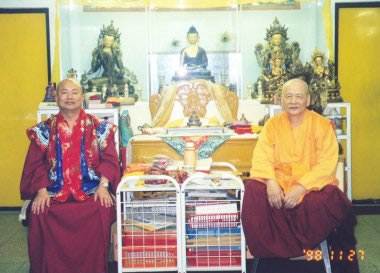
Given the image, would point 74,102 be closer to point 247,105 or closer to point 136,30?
point 247,105

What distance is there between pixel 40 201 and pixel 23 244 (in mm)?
1125

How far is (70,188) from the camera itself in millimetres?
3145

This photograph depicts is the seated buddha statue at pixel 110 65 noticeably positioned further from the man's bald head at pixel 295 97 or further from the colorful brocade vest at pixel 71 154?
the man's bald head at pixel 295 97

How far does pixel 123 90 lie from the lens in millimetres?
5883

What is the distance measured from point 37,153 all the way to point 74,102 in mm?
365

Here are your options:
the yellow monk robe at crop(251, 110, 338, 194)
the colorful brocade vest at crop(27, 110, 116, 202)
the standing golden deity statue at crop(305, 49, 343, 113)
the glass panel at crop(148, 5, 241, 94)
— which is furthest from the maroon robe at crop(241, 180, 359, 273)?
the glass panel at crop(148, 5, 241, 94)

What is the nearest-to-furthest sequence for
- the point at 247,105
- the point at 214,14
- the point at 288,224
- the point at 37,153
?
the point at 288,224, the point at 37,153, the point at 247,105, the point at 214,14

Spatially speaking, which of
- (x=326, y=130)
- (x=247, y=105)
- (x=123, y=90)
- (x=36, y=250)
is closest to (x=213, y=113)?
(x=247, y=105)

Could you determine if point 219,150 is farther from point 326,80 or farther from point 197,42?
point 197,42

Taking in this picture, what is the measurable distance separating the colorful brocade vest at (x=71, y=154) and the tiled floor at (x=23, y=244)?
0.64 metres

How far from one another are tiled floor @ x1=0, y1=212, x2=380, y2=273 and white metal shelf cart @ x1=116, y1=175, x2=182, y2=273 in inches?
30.3

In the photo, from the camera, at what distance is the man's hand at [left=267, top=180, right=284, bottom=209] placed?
288 cm

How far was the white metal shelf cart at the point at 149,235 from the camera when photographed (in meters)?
2.93

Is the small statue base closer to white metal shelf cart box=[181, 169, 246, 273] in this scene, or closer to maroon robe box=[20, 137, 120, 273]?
white metal shelf cart box=[181, 169, 246, 273]
